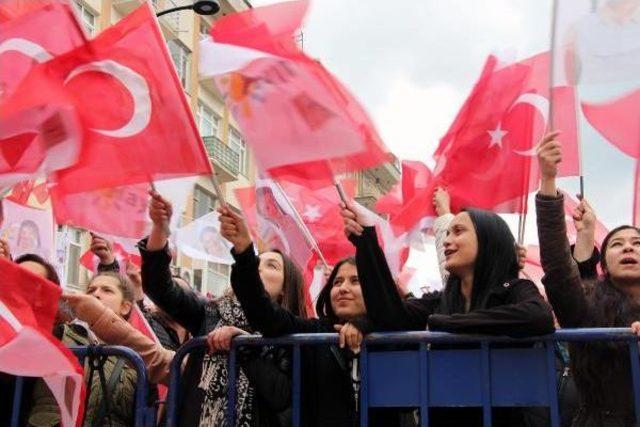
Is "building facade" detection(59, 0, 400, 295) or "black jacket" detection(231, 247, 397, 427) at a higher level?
"building facade" detection(59, 0, 400, 295)

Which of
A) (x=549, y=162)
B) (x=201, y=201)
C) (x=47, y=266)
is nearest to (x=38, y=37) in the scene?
(x=47, y=266)

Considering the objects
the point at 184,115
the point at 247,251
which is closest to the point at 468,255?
the point at 247,251

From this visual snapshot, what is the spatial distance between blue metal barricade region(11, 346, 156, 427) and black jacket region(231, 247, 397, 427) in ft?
1.73

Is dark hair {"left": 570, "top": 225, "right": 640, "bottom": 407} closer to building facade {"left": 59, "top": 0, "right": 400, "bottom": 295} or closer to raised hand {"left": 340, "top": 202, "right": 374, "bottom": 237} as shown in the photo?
raised hand {"left": 340, "top": 202, "right": 374, "bottom": 237}

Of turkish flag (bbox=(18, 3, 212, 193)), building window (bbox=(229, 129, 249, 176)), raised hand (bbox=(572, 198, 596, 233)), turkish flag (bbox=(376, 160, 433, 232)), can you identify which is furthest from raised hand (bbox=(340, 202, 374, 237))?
building window (bbox=(229, 129, 249, 176))

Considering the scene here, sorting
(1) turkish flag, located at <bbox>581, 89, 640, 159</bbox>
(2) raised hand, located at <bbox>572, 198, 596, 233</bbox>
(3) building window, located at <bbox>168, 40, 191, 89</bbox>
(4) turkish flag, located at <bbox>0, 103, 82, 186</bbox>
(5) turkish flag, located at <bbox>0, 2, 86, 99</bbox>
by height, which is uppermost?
(3) building window, located at <bbox>168, 40, 191, 89</bbox>

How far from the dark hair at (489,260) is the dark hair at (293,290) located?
946mm

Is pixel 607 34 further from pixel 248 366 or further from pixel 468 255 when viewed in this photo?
pixel 248 366

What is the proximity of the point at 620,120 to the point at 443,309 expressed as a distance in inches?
59.3

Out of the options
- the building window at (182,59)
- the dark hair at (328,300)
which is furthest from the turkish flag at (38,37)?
the building window at (182,59)

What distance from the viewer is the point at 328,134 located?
3.83 metres

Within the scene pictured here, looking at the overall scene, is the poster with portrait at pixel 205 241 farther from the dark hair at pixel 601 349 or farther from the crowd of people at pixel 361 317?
the dark hair at pixel 601 349

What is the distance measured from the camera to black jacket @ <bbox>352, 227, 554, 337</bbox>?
3.19 meters

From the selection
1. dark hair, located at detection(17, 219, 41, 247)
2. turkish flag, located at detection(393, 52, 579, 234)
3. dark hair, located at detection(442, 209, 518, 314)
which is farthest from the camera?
dark hair, located at detection(17, 219, 41, 247)
